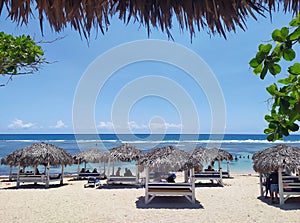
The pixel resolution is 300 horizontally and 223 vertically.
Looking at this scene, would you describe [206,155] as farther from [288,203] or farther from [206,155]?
[288,203]

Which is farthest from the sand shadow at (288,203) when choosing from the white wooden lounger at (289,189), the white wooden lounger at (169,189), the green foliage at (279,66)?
the green foliage at (279,66)

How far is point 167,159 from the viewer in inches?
352

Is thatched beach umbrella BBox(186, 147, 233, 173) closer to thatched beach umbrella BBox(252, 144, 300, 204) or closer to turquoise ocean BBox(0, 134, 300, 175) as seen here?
thatched beach umbrella BBox(252, 144, 300, 204)

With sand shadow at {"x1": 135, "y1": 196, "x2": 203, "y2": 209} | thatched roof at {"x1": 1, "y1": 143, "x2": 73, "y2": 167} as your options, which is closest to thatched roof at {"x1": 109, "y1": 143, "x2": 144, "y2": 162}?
thatched roof at {"x1": 1, "y1": 143, "x2": 73, "y2": 167}

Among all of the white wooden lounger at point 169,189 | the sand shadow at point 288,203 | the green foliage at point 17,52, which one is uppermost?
the green foliage at point 17,52

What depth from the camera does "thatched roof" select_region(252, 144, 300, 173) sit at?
813cm

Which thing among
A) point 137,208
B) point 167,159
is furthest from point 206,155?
point 137,208

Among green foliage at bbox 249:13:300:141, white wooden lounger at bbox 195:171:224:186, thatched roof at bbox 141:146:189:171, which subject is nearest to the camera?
green foliage at bbox 249:13:300:141

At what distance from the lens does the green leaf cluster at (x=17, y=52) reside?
7.39ft

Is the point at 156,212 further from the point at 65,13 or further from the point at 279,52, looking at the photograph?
the point at 279,52

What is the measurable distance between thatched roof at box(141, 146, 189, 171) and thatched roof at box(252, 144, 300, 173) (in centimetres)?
244

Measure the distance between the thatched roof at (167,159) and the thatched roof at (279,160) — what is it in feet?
8.01

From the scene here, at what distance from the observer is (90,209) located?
734 centimetres

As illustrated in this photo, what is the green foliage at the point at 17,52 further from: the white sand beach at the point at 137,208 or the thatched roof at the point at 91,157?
the thatched roof at the point at 91,157
